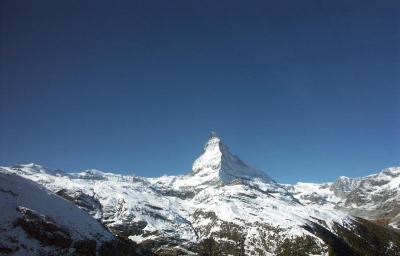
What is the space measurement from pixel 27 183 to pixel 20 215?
32583 millimetres

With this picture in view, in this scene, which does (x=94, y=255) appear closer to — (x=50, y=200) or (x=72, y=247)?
(x=72, y=247)

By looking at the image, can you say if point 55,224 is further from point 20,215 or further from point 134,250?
point 134,250

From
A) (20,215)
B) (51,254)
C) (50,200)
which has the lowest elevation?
(51,254)

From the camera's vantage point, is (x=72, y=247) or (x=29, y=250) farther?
(x=72, y=247)

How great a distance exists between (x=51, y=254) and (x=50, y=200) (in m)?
40.4

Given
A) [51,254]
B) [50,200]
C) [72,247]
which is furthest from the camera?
[50,200]

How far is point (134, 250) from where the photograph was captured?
18175 centimetres

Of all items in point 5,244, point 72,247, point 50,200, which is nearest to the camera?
point 5,244

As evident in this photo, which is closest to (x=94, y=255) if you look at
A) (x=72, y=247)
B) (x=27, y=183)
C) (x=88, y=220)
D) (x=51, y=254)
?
(x=72, y=247)

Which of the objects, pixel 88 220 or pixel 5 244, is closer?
pixel 5 244

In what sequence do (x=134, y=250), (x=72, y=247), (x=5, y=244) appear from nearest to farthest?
(x=5, y=244)
(x=72, y=247)
(x=134, y=250)

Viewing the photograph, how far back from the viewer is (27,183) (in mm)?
162750

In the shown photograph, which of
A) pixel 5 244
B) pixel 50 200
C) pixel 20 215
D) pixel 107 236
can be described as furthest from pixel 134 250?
pixel 5 244

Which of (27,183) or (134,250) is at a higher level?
(27,183)
